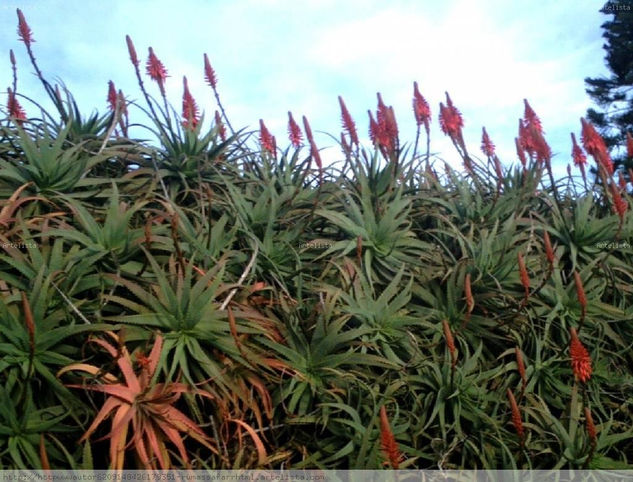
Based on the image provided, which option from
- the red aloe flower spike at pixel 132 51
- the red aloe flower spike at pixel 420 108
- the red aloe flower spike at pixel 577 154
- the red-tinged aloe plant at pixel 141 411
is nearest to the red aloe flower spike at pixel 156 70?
the red aloe flower spike at pixel 132 51

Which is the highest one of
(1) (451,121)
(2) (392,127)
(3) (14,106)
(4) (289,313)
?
(3) (14,106)

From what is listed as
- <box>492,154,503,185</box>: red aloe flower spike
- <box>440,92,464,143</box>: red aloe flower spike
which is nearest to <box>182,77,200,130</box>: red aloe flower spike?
<box>440,92,464,143</box>: red aloe flower spike

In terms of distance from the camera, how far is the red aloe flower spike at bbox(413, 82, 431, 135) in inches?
175

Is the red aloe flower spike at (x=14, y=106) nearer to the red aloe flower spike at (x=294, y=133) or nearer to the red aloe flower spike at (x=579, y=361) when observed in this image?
the red aloe flower spike at (x=294, y=133)

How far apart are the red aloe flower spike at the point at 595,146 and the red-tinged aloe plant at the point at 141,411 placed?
2839mm

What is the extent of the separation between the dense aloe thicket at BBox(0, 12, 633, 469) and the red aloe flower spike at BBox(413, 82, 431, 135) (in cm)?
31

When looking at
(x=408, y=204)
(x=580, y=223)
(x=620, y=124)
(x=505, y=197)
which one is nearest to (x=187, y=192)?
(x=408, y=204)

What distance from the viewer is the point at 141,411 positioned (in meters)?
2.40

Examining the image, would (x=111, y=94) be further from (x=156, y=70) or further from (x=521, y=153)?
(x=521, y=153)

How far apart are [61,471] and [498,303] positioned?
206cm

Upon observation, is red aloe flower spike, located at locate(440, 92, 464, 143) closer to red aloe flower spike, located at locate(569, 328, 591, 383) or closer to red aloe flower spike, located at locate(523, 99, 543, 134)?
red aloe flower spike, located at locate(523, 99, 543, 134)

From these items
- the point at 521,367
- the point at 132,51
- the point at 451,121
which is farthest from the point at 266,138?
the point at 521,367

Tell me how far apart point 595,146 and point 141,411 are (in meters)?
3.07

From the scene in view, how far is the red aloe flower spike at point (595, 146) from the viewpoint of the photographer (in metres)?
4.18
